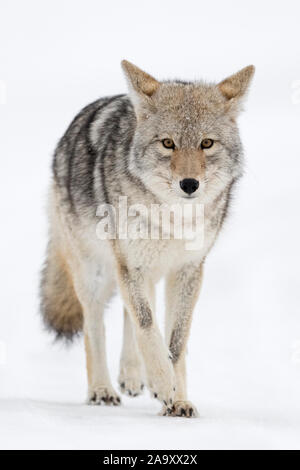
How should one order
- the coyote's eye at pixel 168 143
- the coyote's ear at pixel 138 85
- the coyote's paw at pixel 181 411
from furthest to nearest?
the coyote's ear at pixel 138 85
the coyote's paw at pixel 181 411
the coyote's eye at pixel 168 143

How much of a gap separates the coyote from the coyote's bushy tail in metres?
0.32

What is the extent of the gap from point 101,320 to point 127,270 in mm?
933

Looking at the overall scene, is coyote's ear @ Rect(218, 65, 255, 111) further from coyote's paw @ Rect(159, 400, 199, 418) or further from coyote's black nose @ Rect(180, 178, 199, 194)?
coyote's paw @ Rect(159, 400, 199, 418)

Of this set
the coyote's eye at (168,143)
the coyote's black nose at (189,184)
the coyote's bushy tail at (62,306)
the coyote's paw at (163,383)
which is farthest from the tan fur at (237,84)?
the coyote's bushy tail at (62,306)

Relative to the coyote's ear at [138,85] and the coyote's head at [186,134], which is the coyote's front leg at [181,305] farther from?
the coyote's ear at [138,85]

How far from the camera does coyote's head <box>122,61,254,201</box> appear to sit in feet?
15.4

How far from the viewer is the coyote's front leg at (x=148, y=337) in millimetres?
4813

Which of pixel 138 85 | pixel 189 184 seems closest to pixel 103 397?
pixel 189 184

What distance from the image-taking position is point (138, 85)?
199 inches

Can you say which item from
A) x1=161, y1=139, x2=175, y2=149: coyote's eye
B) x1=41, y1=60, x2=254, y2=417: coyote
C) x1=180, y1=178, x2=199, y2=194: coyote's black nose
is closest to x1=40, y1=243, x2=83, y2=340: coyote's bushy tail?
x1=41, y1=60, x2=254, y2=417: coyote

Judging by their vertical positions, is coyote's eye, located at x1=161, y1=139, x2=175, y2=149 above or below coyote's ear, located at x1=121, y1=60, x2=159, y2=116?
below

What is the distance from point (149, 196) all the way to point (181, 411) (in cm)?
121

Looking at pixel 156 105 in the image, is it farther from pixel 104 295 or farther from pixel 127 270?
pixel 104 295

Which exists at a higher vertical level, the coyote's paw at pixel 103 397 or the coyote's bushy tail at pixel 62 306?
the coyote's bushy tail at pixel 62 306
